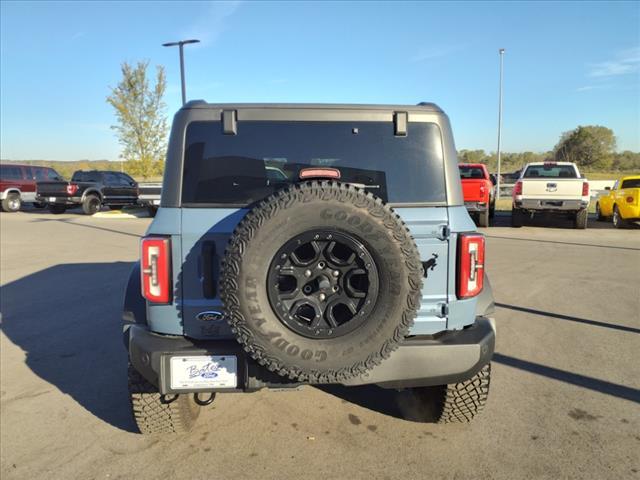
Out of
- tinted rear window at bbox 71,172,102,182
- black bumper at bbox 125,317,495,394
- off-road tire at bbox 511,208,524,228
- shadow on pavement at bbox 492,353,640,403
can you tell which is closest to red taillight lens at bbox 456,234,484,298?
black bumper at bbox 125,317,495,394

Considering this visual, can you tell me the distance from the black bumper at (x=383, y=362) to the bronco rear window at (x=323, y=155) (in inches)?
32.8

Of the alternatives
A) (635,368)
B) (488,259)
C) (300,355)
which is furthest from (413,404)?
(488,259)

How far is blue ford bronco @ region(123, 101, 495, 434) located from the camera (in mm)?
2355

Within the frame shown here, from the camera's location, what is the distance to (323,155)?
2.85 meters

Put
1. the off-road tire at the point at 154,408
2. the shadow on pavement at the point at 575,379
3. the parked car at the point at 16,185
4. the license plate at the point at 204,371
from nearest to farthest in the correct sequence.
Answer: the license plate at the point at 204,371
the off-road tire at the point at 154,408
the shadow on pavement at the point at 575,379
the parked car at the point at 16,185

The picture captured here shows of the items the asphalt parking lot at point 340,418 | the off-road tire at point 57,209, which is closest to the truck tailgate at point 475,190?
the asphalt parking lot at point 340,418

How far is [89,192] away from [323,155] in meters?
20.7

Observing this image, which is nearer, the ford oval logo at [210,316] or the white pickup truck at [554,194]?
the ford oval logo at [210,316]

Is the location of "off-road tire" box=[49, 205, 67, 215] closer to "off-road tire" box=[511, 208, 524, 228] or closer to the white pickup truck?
"off-road tire" box=[511, 208, 524, 228]

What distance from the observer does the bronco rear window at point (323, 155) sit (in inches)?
110

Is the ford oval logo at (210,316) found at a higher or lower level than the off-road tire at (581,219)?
higher

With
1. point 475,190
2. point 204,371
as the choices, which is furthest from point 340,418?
point 475,190

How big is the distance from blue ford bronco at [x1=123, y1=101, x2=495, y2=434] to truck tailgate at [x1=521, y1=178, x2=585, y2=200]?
1178 centimetres

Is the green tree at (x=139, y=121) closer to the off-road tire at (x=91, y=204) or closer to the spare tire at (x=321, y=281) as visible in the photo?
the off-road tire at (x=91, y=204)
